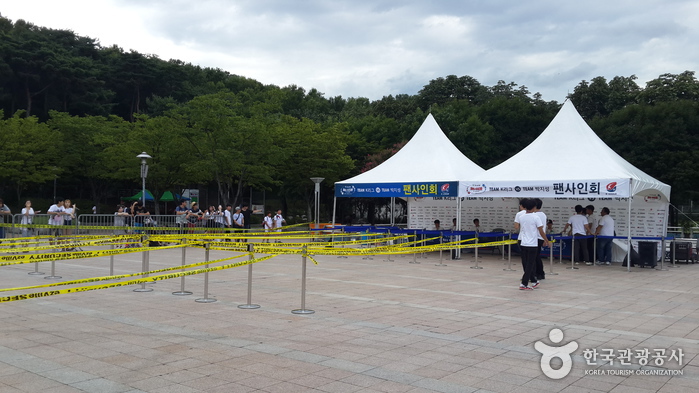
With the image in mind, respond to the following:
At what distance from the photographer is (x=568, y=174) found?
1730cm

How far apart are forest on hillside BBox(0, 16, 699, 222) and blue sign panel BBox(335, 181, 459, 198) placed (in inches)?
183

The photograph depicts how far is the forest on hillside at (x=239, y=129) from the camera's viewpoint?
31623 millimetres

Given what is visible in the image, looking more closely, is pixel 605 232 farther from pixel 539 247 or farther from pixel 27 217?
pixel 27 217

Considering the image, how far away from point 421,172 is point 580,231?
229 inches

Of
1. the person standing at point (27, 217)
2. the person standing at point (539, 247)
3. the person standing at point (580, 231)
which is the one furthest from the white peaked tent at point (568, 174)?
the person standing at point (27, 217)

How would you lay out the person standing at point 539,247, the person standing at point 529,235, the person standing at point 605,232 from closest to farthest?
1. the person standing at point 529,235
2. the person standing at point 539,247
3. the person standing at point 605,232

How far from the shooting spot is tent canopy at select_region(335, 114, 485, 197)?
767 inches

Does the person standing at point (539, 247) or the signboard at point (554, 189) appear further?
the signboard at point (554, 189)

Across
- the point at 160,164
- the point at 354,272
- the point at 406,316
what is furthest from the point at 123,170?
the point at 406,316

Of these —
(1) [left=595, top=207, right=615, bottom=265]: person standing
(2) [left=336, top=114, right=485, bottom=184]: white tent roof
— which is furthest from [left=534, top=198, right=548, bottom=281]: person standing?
(2) [left=336, top=114, right=485, bottom=184]: white tent roof

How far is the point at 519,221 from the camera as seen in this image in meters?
11.9

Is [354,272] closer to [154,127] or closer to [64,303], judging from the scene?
[64,303]

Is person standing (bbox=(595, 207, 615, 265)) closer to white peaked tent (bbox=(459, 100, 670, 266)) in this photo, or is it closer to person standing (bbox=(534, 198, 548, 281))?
white peaked tent (bbox=(459, 100, 670, 266))

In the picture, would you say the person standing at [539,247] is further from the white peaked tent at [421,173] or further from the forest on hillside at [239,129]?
the forest on hillside at [239,129]
